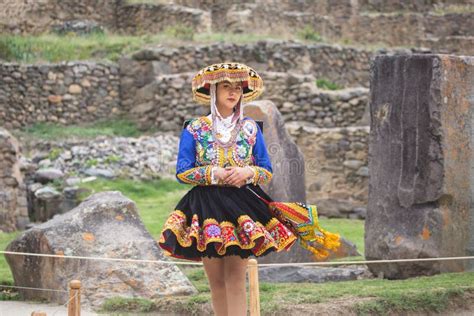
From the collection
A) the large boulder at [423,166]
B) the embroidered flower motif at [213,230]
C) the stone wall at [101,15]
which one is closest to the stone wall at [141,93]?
the stone wall at [101,15]

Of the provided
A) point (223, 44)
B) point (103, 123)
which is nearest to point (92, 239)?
point (103, 123)

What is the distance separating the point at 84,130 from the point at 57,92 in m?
1.54

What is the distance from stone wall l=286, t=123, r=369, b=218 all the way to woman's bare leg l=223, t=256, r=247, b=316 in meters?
12.4

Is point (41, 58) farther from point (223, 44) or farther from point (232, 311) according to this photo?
point (232, 311)

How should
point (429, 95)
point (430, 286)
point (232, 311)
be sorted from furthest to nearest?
point (429, 95)
point (430, 286)
point (232, 311)

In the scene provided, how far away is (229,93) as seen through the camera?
875cm

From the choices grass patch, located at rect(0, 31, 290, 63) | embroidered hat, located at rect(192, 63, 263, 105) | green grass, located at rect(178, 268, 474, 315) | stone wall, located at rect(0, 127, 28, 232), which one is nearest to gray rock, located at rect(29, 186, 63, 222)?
stone wall, located at rect(0, 127, 28, 232)

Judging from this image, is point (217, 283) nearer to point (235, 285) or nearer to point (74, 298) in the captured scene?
point (235, 285)

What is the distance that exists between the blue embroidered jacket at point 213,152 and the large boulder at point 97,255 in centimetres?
260

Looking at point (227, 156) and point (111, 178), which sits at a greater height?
point (227, 156)

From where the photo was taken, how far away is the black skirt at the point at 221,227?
27.4 ft

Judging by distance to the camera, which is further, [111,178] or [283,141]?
[111,178]

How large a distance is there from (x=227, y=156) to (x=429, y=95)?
3868mm

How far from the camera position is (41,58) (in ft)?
85.3
